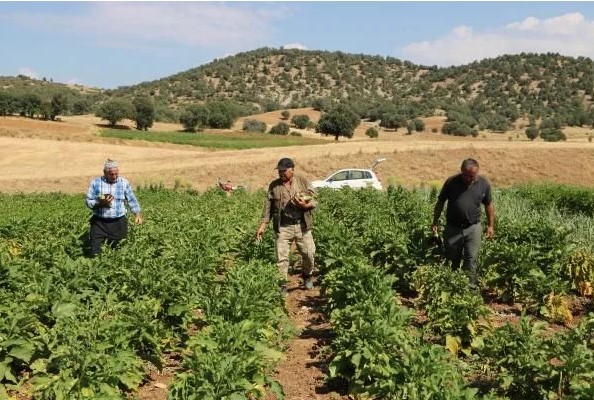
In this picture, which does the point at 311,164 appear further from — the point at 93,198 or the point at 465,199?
the point at 465,199

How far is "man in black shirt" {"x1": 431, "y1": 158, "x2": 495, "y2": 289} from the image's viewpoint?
7527 millimetres

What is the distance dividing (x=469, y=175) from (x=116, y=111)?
211ft

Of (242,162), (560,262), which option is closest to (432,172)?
(242,162)

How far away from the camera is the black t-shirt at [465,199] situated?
7531 mm

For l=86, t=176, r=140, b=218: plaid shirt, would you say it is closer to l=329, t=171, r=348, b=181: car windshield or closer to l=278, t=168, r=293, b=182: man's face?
l=278, t=168, r=293, b=182: man's face

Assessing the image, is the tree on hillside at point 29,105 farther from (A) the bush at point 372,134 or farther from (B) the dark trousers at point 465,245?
(B) the dark trousers at point 465,245

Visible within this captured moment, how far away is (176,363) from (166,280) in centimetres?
85

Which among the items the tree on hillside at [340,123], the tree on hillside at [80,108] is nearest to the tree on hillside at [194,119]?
the tree on hillside at [340,123]

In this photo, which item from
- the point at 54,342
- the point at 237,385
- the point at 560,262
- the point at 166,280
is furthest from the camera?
Answer: the point at 560,262

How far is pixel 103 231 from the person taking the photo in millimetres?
8562

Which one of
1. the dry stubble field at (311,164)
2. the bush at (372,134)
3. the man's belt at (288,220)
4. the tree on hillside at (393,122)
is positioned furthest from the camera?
the tree on hillside at (393,122)

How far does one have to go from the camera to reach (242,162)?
120 ft

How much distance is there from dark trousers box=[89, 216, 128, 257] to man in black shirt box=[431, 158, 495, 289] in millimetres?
4481

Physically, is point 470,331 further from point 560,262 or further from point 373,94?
point 373,94
